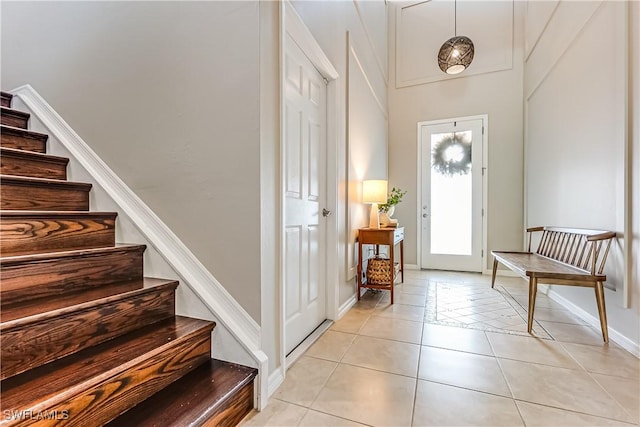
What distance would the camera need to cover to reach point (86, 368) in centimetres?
95

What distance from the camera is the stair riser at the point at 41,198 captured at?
1397 millimetres

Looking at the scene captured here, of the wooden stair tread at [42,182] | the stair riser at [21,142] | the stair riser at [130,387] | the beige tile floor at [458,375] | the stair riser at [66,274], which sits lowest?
the beige tile floor at [458,375]

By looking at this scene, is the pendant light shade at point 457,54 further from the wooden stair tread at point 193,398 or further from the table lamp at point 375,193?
the wooden stair tread at point 193,398

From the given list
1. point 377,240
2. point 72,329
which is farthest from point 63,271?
point 377,240

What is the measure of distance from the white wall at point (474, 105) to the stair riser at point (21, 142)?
419 cm

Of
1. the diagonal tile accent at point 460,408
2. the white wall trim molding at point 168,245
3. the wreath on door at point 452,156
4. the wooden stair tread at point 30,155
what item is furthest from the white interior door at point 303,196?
the wreath on door at point 452,156

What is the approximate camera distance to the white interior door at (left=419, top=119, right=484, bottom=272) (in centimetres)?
424

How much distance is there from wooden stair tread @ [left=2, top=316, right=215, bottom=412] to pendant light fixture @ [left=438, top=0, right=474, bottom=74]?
4.49 metres

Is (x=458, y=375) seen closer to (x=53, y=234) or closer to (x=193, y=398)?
(x=193, y=398)

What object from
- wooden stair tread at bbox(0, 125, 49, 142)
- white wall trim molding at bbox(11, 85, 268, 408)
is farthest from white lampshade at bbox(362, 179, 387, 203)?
wooden stair tread at bbox(0, 125, 49, 142)

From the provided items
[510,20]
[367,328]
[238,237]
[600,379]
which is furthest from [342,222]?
[510,20]

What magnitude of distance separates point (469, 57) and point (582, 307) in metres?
3.38

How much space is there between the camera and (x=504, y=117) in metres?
4.11

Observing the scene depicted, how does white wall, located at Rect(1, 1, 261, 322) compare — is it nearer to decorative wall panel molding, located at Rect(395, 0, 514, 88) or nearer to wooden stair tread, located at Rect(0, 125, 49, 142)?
wooden stair tread, located at Rect(0, 125, 49, 142)
